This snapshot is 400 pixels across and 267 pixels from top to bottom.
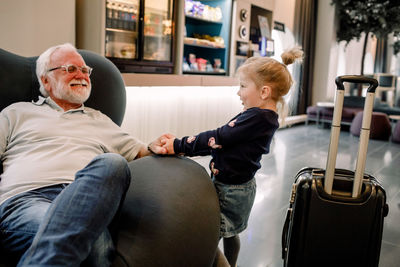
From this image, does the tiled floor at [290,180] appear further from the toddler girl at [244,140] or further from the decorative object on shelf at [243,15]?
the decorative object on shelf at [243,15]

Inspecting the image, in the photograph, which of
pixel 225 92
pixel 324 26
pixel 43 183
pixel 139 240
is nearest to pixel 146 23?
pixel 225 92

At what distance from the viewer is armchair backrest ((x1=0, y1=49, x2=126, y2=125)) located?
5.24ft

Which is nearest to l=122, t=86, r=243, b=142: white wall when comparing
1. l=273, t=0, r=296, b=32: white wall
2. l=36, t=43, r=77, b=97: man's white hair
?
l=36, t=43, r=77, b=97: man's white hair

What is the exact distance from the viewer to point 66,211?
100 centimetres

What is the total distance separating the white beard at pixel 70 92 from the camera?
163 centimetres

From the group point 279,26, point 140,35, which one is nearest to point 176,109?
point 140,35

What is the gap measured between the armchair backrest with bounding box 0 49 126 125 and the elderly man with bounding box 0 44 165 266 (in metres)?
0.06

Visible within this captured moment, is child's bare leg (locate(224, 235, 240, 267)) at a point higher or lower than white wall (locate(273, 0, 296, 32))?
lower

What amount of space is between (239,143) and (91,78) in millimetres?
820

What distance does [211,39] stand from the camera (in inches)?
182

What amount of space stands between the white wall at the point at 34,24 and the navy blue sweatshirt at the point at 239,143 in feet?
6.18

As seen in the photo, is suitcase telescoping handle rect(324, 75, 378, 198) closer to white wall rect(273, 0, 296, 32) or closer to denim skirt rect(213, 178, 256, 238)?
denim skirt rect(213, 178, 256, 238)

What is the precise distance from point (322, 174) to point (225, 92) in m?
3.40

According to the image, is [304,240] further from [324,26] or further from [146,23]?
[324,26]
